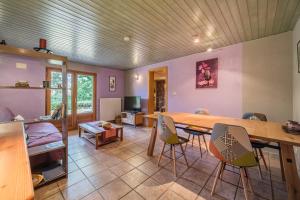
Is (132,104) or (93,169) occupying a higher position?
(132,104)

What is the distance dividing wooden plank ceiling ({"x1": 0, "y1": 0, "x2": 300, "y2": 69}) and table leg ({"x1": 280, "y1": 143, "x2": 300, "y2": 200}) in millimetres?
1860

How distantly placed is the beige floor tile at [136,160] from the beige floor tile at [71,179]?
31.0 inches

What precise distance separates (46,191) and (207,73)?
389 cm

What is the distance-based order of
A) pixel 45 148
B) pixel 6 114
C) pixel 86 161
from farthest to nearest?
pixel 6 114 → pixel 86 161 → pixel 45 148

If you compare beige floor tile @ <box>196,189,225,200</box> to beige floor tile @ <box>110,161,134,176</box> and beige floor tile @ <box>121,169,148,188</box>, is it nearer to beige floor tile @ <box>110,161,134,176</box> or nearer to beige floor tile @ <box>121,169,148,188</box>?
beige floor tile @ <box>121,169,148,188</box>

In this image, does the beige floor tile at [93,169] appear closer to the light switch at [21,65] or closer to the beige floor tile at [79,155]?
the beige floor tile at [79,155]

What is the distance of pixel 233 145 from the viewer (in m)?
1.41

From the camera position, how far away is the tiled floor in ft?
5.29

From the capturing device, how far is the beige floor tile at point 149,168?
2.07 m

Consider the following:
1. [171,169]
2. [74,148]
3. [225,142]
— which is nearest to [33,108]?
[74,148]

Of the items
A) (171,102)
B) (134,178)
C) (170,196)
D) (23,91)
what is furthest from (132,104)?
(170,196)

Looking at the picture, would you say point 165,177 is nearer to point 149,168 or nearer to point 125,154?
point 149,168

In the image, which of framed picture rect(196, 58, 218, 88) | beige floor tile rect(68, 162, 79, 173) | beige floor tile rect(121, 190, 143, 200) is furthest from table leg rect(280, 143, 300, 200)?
beige floor tile rect(68, 162, 79, 173)

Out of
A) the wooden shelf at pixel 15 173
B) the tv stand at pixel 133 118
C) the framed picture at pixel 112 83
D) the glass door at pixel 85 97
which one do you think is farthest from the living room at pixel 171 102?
the framed picture at pixel 112 83
